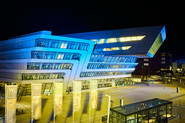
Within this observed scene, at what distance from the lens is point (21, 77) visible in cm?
4106

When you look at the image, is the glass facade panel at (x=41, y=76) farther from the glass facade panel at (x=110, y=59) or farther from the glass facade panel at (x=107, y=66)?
the glass facade panel at (x=110, y=59)

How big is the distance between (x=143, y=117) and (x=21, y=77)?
104 feet

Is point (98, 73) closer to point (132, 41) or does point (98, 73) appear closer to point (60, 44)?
point (132, 41)

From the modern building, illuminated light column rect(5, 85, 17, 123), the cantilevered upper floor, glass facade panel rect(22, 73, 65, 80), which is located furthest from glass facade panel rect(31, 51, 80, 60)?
illuminated light column rect(5, 85, 17, 123)

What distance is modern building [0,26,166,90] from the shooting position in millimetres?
40844

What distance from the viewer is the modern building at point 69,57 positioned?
4084 centimetres

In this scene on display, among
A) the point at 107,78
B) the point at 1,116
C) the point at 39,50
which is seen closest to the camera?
the point at 1,116

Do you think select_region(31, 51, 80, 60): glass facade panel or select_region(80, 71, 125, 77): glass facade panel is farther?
select_region(80, 71, 125, 77): glass facade panel

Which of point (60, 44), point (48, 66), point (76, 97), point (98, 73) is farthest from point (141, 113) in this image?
point (98, 73)

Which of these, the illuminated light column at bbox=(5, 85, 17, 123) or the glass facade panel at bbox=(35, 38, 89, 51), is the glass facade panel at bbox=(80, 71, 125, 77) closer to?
the glass facade panel at bbox=(35, 38, 89, 51)

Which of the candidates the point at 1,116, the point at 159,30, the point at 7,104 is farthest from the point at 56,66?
the point at 159,30

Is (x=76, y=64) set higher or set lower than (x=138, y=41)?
lower

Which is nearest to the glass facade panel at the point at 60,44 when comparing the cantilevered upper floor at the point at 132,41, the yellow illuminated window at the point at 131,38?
the cantilevered upper floor at the point at 132,41

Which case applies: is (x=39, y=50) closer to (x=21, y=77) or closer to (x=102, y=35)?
(x=21, y=77)
